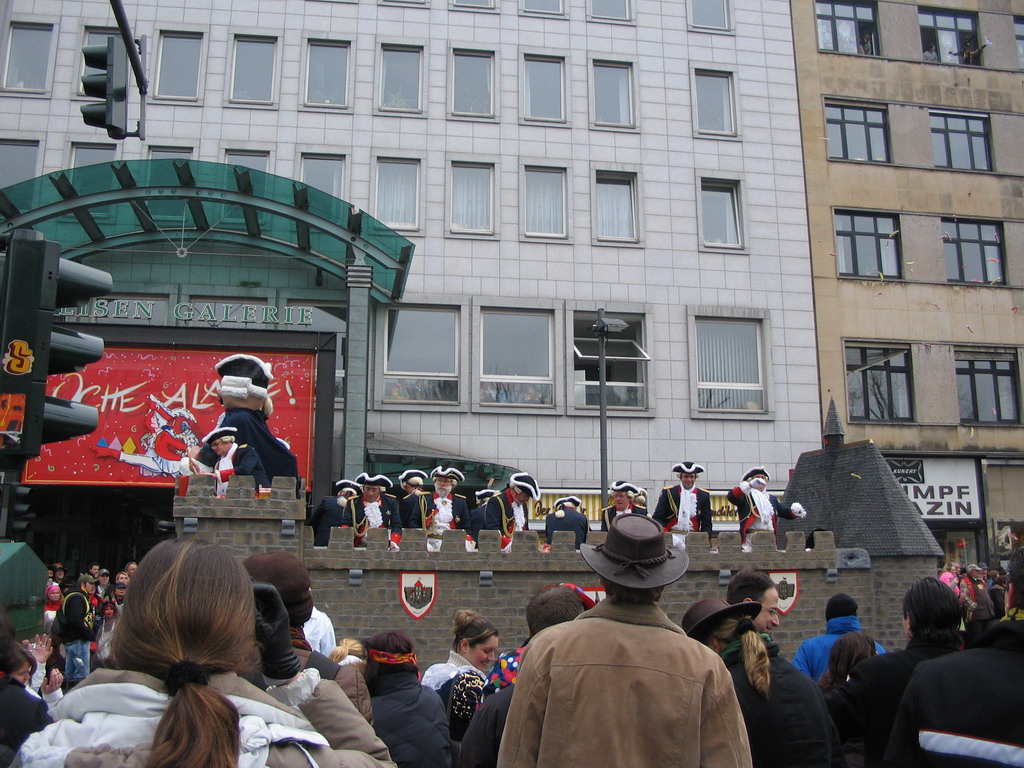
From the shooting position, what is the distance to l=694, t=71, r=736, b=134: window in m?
25.6

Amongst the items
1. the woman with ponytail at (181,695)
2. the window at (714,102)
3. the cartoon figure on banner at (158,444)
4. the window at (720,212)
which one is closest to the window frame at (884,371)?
the window at (720,212)

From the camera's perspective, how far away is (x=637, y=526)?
11.5ft

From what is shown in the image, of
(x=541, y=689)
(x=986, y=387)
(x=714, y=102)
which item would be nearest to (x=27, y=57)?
(x=714, y=102)

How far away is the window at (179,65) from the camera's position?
23.7 meters

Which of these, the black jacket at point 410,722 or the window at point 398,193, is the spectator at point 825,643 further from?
the window at point 398,193

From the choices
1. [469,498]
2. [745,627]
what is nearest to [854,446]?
[469,498]

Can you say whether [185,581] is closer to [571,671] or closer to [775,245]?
[571,671]

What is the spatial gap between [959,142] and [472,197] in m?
14.1

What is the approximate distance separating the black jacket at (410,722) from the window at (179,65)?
21.8m

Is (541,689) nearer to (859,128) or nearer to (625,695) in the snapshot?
(625,695)

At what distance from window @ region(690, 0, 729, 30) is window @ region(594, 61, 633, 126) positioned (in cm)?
259

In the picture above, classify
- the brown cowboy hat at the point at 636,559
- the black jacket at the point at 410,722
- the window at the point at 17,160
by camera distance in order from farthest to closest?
1. the window at the point at 17,160
2. the black jacket at the point at 410,722
3. the brown cowboy hat at the point at 636,559

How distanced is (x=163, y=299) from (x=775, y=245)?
15399 mm

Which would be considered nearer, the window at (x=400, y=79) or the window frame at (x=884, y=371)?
the window at (x=400, y=79)
